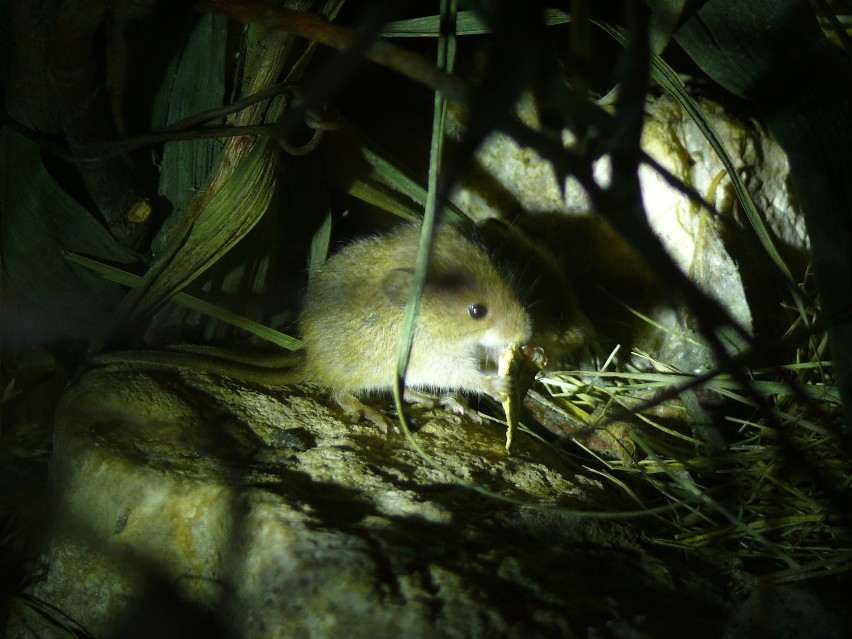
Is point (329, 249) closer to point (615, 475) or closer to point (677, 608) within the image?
point (615, 475)

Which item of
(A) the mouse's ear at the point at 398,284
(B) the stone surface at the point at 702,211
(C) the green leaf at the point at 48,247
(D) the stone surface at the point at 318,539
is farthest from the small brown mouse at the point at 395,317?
(C) the green leaf at the point at 48,247

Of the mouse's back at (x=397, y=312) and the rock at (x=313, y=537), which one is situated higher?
the mouse's back at (x=397, y=312)

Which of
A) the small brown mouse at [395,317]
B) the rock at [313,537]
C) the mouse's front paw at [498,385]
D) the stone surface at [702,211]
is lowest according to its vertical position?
the rock at [313,537]

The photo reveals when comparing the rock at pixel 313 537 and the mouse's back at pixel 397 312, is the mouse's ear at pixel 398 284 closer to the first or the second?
the mouse's back at pixel 397 312

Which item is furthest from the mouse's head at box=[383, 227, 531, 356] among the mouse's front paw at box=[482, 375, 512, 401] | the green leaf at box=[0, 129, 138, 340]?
the green leaf at box=[0, 129, 138, 340]

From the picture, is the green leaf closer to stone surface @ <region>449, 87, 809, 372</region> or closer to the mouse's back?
the mouse's back

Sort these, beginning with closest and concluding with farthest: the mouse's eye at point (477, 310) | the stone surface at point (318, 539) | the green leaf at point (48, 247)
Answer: the stone surface at point (318, 539) < the green leaf at point (48, 247) < the mouse's eye at point (477, 310)

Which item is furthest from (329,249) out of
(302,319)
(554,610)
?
(554,610)

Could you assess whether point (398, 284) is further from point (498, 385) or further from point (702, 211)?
point (702, 211)

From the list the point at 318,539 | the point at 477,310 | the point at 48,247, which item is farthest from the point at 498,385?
the point at 48,247
